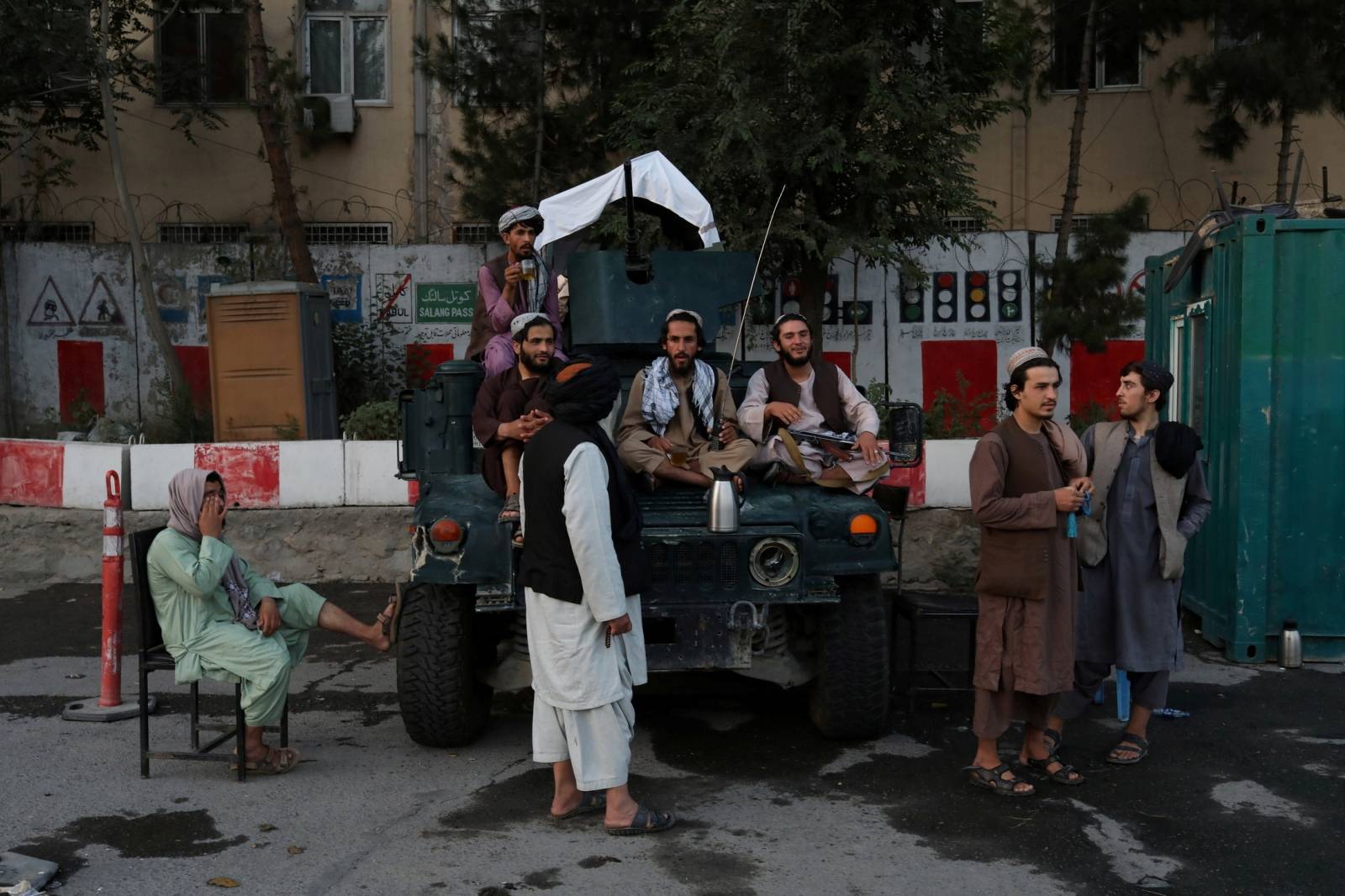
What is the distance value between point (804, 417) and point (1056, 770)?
6.80ft

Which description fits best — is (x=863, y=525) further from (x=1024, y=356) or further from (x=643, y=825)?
(x=643, y=825)

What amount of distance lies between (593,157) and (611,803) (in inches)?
435

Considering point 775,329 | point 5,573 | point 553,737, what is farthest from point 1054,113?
point 553,737

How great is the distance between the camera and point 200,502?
5875mm

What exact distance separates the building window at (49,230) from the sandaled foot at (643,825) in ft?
45.1

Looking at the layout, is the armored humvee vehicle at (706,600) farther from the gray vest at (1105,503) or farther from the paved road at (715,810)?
the gray vest at (1105,503)

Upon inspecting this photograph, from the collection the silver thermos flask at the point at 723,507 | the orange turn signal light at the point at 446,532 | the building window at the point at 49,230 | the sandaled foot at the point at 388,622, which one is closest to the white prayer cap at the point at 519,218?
the orange turn signal light at the point at 446,532

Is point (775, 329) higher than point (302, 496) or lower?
higher

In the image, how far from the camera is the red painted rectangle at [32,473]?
35.2 feet

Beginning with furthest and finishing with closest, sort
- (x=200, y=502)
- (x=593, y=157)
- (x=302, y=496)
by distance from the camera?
1. (x=593, y=157)
2. (x=302, y=496)
3. (x=200, y=502)

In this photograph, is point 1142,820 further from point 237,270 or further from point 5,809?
point 237,270

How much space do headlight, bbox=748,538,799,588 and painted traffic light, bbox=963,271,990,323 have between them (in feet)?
33.5

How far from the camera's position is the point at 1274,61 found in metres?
13.5

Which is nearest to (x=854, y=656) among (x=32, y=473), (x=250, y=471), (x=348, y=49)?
(x=250, y=471)
